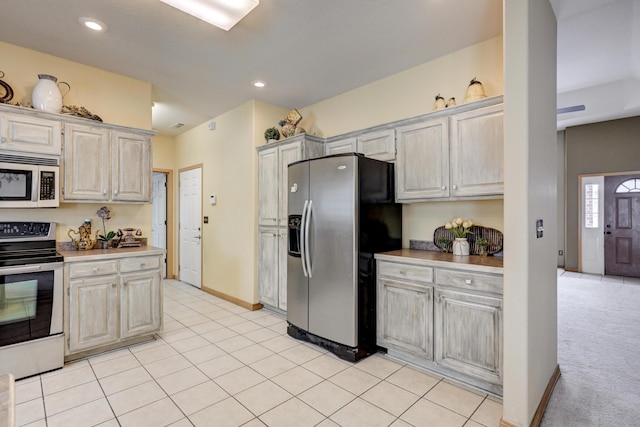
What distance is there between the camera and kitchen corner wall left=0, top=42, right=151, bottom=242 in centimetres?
294

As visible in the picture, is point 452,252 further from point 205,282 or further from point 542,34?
point 205,282

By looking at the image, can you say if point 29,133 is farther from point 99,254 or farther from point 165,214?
point 165,214

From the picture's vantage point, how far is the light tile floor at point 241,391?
78.8 inches

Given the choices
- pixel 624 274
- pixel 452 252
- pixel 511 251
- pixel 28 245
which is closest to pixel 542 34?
pixel 511 251

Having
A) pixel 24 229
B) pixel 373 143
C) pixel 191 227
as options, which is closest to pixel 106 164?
pixel 24 229

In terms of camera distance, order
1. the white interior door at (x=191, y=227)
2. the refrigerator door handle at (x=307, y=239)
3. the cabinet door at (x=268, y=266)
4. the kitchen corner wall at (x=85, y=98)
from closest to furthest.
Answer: the kitchen corner wall at (x=85, y=98) < the refrigerator door handle at (x=307, y=239) < the cabinet door at (x=268, y=266) < the white interior door at (x=191, y=227)

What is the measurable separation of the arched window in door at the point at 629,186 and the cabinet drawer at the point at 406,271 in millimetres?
6279

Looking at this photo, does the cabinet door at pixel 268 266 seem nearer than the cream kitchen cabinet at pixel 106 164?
No

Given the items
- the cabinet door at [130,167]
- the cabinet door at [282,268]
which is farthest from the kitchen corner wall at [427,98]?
the cabinet door at [130,167]

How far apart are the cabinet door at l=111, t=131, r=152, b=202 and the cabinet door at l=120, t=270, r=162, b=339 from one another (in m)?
0.87

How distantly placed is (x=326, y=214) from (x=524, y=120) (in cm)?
172

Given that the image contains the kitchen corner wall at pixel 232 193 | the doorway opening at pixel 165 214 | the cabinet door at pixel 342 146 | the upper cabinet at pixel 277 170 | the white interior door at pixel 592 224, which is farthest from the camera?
the white interior door at pixel 592 224

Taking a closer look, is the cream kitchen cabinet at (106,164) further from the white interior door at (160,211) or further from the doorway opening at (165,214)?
the white interior door at (160,211)

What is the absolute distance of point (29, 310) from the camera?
2.49m
